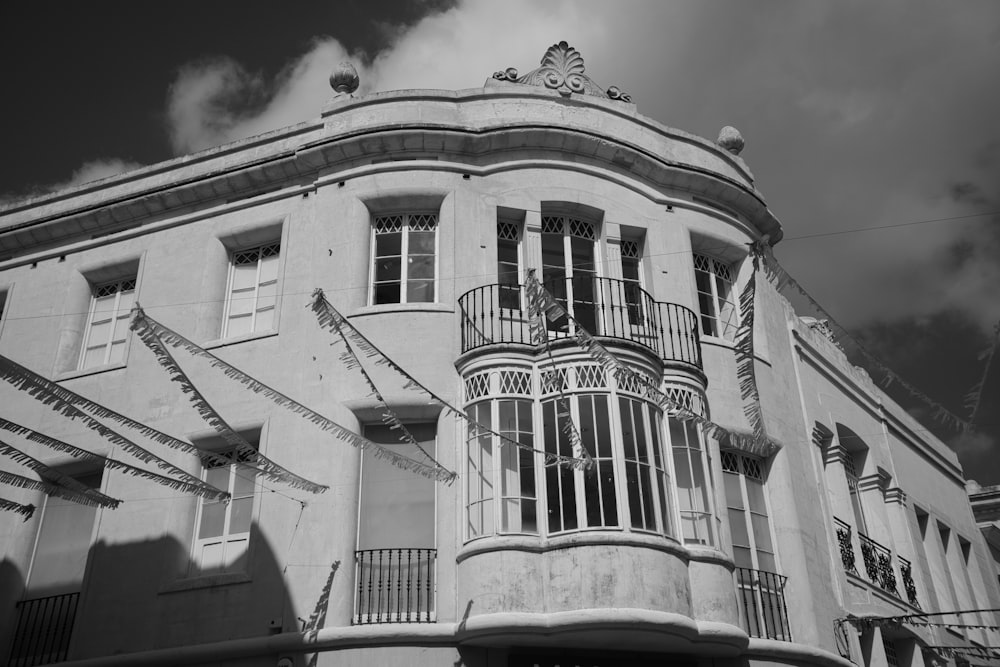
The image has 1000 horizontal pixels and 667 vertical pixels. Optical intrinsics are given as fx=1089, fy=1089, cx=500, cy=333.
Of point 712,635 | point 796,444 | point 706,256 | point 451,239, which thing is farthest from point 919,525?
point 451,239

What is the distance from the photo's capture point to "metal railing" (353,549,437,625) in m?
14.2

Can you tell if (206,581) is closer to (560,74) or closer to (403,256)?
(403,256)

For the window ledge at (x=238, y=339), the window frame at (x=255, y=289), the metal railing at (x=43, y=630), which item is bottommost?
the metal railing at (x=43, y=630)

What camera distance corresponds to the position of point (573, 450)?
14.5 meters

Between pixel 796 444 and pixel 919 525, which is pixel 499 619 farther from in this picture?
pixel 919 525

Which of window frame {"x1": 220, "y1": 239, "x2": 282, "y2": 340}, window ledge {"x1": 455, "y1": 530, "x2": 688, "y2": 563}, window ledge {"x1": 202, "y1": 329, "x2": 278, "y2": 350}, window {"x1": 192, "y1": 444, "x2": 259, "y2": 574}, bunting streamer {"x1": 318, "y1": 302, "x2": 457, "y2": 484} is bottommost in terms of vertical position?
window ledge {"x1": 455, "y1": 530, "x2": 688, "y2": 563}

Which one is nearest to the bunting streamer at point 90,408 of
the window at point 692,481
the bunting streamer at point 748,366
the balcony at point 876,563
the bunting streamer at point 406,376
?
the bunting streamer at point 406,376

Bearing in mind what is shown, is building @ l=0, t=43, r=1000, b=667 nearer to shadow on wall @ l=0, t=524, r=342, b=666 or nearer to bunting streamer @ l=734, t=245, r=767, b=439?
shadow on wall @ l=0, t=524, r=342, b=666

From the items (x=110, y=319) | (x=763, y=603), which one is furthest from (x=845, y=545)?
(x=110, y=319)

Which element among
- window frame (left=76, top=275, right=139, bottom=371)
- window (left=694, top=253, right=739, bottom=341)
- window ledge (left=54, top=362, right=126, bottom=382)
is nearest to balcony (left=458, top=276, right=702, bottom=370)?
window (left=694, top=253, right=739, bottom=341)

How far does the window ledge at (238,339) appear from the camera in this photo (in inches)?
653

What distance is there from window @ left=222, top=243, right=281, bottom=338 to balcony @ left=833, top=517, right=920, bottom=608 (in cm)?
1028

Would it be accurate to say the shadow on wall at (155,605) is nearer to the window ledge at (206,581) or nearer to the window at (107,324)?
the window ledge at (206,581)

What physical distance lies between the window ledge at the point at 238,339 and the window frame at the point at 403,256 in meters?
1.62
